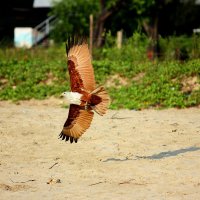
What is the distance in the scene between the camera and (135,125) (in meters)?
9.91

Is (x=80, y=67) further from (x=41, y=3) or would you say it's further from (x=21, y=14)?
(x=21, y=14)

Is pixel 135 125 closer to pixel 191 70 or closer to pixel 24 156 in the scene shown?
pixel 24 156

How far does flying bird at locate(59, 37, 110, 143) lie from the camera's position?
22.7 ft

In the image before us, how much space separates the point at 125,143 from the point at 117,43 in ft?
28.7

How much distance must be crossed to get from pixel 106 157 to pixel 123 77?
6.31 m

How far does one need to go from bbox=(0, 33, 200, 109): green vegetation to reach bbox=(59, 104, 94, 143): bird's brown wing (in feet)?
16.8

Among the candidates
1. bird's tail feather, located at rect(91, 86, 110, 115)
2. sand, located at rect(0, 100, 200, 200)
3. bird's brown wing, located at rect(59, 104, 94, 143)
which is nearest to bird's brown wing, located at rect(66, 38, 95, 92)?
bird's tail feather, located at rect(91, 86, 110, 115)

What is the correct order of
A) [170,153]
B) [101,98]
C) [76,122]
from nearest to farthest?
[101,98]
[76,122]
[170,153]

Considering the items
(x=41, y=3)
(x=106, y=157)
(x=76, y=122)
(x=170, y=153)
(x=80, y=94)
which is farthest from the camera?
(x=41, y=3)

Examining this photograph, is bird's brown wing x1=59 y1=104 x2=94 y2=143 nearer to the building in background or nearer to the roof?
the building in background

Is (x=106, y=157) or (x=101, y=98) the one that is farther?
(x=106, y=157)

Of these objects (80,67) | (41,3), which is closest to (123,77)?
(80,67)

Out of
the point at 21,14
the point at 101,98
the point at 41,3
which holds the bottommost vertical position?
the point at 101,98

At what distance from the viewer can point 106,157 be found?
306 inches
